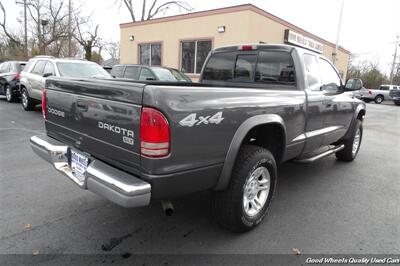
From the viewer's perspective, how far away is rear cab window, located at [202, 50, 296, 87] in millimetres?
3908

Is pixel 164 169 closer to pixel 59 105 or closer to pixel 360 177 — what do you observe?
pixel 59 105

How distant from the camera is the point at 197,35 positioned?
14.8 m

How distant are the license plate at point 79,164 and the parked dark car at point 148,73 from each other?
24.3 feet

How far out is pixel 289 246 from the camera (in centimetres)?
283

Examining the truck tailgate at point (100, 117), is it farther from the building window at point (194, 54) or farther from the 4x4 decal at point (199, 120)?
the building window at point (194, 54)

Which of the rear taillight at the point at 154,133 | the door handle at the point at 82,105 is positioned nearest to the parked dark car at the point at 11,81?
the door handle at the point at 82,105

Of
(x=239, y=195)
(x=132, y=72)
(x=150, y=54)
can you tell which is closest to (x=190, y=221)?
(x=239, y=195)

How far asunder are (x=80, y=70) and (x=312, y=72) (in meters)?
6.93

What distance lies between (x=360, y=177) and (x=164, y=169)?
402 centimetres

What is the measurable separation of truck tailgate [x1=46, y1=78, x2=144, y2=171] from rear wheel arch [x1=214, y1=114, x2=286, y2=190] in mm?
805

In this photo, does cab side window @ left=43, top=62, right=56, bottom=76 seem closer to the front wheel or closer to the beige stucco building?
the beige stucco building

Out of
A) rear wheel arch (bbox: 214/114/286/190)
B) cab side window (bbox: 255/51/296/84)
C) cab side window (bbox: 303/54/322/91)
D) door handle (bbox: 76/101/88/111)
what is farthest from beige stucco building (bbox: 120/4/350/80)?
door handle (bbox: 76/101/88/111)

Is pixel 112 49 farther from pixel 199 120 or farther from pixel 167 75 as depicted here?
pixel 199 120

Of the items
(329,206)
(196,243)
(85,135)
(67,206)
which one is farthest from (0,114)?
(329,206)
